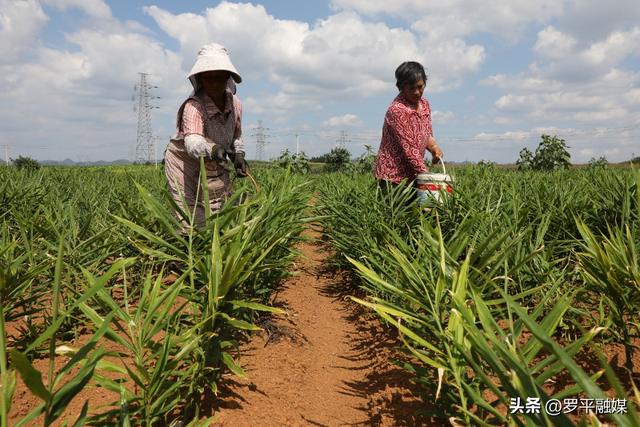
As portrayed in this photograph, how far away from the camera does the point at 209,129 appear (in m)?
2.56

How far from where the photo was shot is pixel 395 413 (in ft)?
4.90

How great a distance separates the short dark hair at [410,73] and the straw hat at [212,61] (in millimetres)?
1123

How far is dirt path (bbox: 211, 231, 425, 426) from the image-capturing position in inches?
58.7

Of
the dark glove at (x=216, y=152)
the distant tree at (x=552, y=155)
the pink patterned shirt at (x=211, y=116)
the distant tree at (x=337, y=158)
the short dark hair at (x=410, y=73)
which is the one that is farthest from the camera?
the distant tree at (x=337, y=158)

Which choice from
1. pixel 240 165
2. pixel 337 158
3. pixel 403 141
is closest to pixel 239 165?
pixel 240 165

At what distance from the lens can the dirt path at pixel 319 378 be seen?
149 centimetres

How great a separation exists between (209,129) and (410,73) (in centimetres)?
136

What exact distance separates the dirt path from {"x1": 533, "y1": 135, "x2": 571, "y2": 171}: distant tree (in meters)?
10.8

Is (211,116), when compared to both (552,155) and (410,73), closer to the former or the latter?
(410,73)

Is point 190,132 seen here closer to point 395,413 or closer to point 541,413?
point 395,413

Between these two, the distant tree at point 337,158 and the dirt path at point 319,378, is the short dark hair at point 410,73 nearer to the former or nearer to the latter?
the dirt path at point 319,378

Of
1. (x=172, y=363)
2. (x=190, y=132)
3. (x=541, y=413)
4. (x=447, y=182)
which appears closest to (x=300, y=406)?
(x=172, y=363)

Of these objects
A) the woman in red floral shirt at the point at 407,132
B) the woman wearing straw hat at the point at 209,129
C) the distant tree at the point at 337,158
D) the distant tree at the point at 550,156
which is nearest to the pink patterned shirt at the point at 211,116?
the woman wearing straw hat at the point at 209,129

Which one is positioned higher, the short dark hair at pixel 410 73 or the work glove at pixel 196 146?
the short dark hair at pixel 410 73
